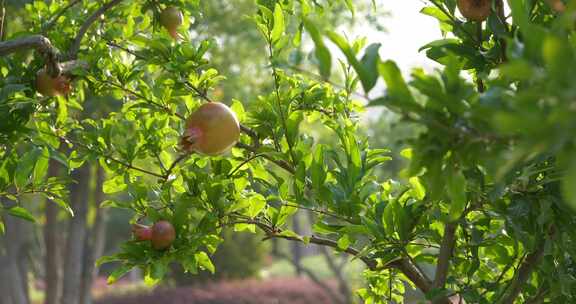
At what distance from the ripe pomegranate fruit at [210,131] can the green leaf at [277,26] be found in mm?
208

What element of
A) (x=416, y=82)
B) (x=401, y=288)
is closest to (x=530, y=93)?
(x=416, y=82)

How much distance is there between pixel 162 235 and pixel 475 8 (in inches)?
28.3

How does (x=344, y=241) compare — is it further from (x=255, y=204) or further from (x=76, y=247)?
(x=76, y=247)

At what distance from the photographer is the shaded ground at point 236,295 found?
1098cm

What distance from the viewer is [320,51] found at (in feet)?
2.69

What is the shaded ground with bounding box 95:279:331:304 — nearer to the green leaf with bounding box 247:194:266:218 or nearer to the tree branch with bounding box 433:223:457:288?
the green leaf with bounding box 247:194:266:218

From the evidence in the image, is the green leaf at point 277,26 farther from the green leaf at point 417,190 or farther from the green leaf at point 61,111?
the green leaf at point 61,111

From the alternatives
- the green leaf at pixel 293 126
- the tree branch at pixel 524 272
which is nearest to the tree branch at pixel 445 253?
the tree branch at pixel 524 272

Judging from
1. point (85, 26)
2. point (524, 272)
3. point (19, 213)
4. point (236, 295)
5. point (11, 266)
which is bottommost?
point (236, 295)

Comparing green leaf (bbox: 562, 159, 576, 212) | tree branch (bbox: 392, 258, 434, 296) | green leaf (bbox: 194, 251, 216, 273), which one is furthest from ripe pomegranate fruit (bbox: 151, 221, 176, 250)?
green leaf (bbox: 562, 159, 576, 212)

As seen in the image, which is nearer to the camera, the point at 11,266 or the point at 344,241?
the point at 344,241

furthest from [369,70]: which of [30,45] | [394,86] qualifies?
[30,45]

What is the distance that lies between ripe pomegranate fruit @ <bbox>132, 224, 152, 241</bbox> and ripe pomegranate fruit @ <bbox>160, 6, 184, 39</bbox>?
63 cm

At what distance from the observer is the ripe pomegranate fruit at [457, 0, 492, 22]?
3.89 ft
